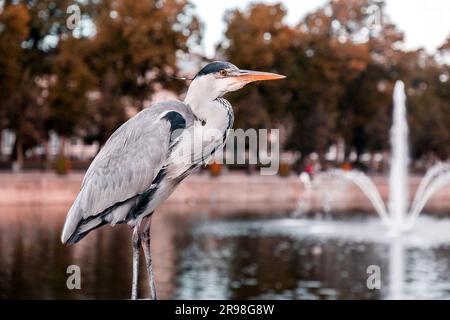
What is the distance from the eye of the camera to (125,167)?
3326mm

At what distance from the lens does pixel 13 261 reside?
30.2 metres

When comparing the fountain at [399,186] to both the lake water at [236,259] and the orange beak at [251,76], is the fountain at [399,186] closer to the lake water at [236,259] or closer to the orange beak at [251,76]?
the lake water at [236,259]

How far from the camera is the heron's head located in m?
3.14

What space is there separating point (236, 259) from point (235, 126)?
99.1 ft

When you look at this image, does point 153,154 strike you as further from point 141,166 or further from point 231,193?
point 231,193

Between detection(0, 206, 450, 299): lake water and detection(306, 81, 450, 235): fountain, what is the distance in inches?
53.0

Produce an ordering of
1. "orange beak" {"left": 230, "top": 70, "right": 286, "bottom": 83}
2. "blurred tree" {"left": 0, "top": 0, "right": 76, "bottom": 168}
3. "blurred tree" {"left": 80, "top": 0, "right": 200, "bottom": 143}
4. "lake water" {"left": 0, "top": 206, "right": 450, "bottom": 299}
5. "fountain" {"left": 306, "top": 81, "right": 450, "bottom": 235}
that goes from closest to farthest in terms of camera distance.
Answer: "orange beak" {"left": 230, "top": 70, "right": 286, "bottom": 83} < "lake water" {"left": 0, "top": 206, "right": 450, "bottom": 299} < "fountain" {"left": 306, "top": 81, "right": 450, "bottom": 235} < "blurred tree" {"left": 0, "top": 0, "right": 76, "bottom": 168} < "blurred tree" {"left": 80, "top": 0, "right": 200, "bottom": 143}

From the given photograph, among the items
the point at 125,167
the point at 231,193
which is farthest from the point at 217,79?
the point at 231,193

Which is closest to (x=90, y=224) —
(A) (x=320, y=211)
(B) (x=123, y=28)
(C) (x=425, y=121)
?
(A) (x=320, y=211)

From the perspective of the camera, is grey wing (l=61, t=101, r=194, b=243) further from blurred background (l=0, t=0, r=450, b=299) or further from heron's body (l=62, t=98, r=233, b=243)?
blurred background (l=0, t=0, r=450, b=299)

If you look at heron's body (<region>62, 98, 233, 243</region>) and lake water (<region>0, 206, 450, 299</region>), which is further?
lake water (<region>0, 206, 450, 299</region>)

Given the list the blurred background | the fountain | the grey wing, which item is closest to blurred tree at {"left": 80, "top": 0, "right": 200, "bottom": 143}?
the blurred background

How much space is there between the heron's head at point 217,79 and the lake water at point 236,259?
2149 centimetres
